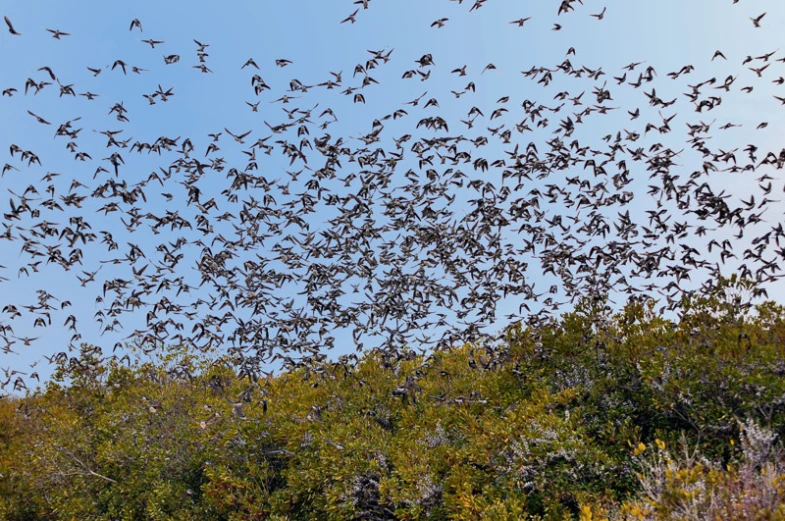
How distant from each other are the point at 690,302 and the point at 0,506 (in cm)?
2278

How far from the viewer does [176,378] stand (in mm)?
24344

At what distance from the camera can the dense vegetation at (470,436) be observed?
1305 cm

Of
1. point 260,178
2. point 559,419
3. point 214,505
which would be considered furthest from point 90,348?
point 559,419

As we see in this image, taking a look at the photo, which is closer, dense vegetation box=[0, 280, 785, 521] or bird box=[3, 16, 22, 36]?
dense vegetation box=[0, 280, 785, 521]

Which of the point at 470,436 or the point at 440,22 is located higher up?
the point at 440,22

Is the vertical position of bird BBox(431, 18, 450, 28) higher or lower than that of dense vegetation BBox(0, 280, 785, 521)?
higher

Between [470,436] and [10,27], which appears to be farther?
[10,27]

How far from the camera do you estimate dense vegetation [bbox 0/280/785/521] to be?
Result: 1305 cm

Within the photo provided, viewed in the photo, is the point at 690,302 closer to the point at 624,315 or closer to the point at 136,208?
the point at 624,315

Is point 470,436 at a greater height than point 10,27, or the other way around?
point 10,27

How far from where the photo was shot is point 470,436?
597 inches

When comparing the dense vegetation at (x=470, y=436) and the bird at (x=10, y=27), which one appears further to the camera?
the bird at (x=10, y=27)

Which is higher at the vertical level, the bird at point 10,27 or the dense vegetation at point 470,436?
the bird at point 10,27

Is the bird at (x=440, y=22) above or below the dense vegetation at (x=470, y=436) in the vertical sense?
above
